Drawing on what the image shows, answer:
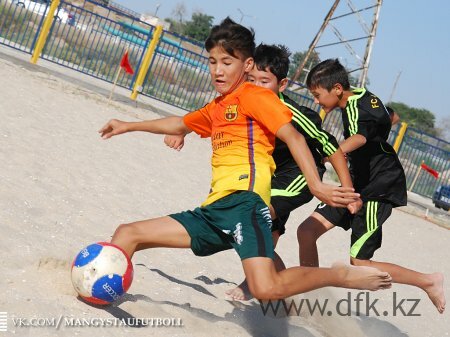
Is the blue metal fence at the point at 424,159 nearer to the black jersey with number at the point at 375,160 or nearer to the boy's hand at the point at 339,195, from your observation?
the black jersey with number at the point at 375,160

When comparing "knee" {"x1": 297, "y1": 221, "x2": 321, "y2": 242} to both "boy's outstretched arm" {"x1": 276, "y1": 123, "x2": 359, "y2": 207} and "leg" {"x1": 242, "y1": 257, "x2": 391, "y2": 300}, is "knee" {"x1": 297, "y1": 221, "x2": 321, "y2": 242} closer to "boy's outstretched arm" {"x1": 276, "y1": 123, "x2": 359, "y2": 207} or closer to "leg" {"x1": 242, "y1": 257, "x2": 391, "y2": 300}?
"leg" {"x1": 242, "y1": 257, "x2": 391, "y2": 300}

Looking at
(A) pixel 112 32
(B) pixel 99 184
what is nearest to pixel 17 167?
(B) pixel 99 184

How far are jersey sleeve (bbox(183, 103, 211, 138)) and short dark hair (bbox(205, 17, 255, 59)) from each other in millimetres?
472

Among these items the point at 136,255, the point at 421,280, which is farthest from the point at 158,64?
the point at 421,280

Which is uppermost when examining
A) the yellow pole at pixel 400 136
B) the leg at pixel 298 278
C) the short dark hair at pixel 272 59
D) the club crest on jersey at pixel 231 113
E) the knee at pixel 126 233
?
the yellow pole at pixel 400 136

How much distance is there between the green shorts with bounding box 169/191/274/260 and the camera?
4336 millimetres

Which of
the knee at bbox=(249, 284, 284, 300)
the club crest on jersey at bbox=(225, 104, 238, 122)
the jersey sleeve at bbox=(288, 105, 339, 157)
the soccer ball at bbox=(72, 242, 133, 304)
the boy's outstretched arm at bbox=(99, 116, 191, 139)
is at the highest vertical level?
the jersey sleeve at bbox=(288, 105, 339, 157)

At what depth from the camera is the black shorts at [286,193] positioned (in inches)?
232

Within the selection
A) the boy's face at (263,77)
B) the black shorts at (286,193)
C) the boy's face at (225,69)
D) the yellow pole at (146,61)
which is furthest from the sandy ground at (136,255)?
the yellow pole at (146,61)

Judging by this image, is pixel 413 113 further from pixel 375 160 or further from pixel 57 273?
pixel 57 273

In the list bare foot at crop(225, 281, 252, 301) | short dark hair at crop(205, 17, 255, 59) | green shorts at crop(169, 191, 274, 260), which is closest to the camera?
green shorts at crop(169, 191, 274, 260)

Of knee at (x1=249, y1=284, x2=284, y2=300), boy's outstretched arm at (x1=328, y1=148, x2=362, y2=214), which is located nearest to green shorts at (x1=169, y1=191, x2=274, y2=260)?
knee at (x1=249, y1=284, x2=284, y2=300)

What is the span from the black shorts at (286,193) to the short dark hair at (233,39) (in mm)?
1467

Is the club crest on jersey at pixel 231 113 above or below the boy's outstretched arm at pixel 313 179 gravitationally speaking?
above
